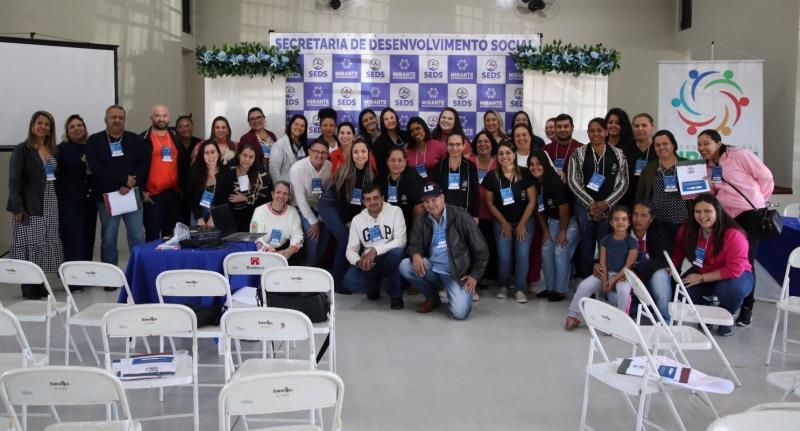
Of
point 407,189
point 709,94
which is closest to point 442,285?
point 407,189

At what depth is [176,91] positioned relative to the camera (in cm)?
1047

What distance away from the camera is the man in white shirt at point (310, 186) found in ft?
20.1

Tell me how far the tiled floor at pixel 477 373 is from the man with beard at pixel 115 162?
0.83 m

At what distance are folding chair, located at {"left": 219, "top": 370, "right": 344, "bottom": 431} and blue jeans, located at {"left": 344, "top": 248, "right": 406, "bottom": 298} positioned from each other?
3.32 metres

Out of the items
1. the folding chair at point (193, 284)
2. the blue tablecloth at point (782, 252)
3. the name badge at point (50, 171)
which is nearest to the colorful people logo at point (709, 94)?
the blue tablecloth at point (782, 252)

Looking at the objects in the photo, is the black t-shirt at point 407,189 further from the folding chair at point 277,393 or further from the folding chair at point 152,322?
the folding chair at point 277,393

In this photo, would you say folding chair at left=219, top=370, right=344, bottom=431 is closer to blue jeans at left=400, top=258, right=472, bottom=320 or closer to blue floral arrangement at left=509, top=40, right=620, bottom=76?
blue jeans at left=400, top=258, right=472, bottom=320

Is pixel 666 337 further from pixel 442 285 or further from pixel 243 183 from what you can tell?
pixel 243 183

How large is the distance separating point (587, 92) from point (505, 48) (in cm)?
99

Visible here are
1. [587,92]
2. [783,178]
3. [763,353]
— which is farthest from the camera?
[783,178]

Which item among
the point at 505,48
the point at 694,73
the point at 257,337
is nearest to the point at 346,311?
the point at 257,337

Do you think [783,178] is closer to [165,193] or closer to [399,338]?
[399,338]

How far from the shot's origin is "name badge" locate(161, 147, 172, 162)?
6227 millimetres

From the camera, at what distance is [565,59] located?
298 inches
